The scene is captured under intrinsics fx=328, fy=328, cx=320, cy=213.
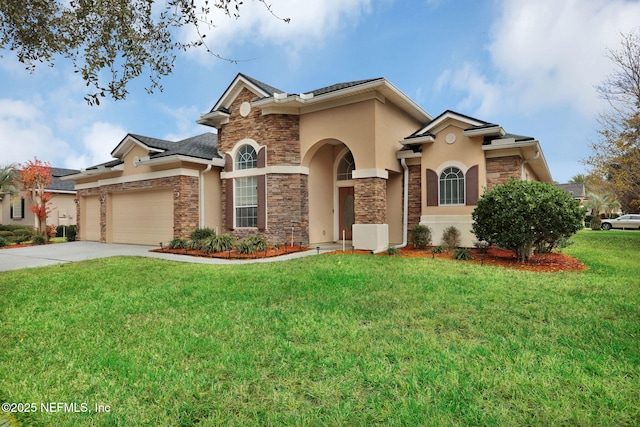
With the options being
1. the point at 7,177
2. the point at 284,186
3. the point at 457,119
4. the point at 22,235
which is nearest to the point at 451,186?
the point at 457,119

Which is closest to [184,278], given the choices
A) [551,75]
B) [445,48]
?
[445,48]

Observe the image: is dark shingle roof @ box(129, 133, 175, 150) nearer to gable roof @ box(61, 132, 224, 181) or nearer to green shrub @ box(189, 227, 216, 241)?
gable roof @ box(61, 132, 224, 181)

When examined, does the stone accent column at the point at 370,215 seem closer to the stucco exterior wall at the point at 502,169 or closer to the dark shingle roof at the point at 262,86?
the stucco exterior wall at the point at 502,169

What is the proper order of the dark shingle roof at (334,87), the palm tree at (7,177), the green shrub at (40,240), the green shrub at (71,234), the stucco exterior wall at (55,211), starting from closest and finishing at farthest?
the dark shingle roof at (334,87)
the green shrub at (40,240)
the green shrub at (71,234)
the palm tree at (7,177)
the stucco exterior wall at (55,211)

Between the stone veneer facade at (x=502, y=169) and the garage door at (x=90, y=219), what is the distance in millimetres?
20214

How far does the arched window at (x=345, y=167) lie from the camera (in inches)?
590

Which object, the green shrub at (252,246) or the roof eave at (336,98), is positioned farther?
the green shrub at (252,246)

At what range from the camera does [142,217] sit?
53.1 feet

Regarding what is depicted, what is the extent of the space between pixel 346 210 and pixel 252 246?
16.6 feet

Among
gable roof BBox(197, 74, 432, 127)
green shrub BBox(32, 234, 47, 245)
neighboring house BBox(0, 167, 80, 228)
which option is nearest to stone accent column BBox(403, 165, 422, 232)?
gable roof BBox(197, 74, 432, 127)

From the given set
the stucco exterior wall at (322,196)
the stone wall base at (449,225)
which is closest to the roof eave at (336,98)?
the stucco exterior wall at (322,196)

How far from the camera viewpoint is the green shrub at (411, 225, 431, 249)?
1233 cm

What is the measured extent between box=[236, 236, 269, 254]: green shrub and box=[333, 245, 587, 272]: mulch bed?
9.61ft

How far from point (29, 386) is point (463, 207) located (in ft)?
41.6
